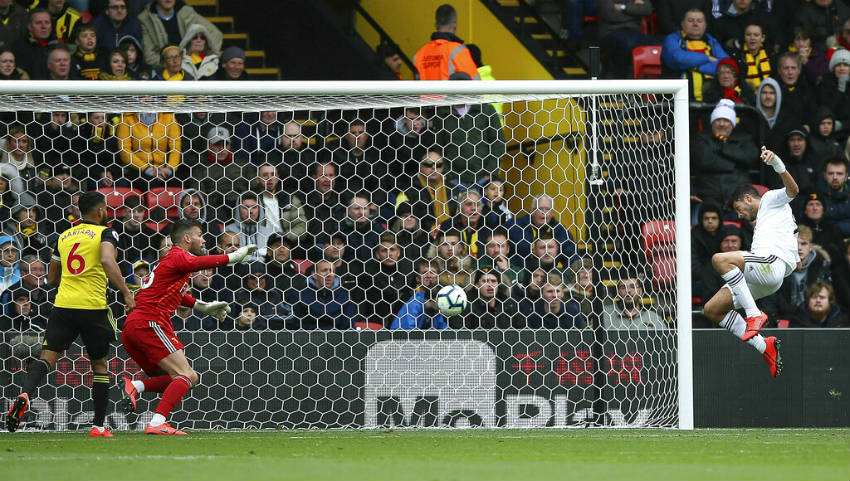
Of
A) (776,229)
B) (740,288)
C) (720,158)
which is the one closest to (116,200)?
(740,288)

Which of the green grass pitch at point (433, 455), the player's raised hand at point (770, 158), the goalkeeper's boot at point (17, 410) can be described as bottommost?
the green grass pitch at point (433, 455)

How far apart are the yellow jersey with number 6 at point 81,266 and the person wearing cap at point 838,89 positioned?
7.68 meters

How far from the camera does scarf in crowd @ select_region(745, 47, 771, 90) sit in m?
12.1

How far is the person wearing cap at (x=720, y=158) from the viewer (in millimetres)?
10977

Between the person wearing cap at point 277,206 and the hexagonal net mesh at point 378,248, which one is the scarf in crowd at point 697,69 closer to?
the hexagonal net mesh at point 378,248

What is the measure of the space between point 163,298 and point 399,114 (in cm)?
298

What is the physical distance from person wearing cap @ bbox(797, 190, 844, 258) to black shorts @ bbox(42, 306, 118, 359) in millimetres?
6580

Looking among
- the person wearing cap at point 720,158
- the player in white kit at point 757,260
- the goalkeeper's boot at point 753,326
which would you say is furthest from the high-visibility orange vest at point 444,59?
the goalkeeper's boot at point 753,326

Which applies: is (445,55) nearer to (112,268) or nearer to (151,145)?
(151,145)

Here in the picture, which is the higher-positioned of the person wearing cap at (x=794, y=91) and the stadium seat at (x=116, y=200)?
the person wearing cap at (x=794, y=91)

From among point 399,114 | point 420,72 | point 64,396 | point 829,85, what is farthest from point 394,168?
point 829,85

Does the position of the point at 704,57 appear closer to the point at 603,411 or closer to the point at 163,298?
the point at 603,411

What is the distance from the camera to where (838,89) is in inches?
481

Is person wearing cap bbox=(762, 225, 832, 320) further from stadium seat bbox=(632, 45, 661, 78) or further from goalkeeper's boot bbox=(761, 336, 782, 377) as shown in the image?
goalkeeper's boot bbox=(761, 336, 782, 377)
